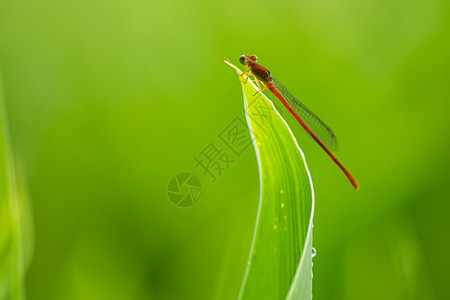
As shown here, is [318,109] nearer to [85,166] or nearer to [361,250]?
[361,250]

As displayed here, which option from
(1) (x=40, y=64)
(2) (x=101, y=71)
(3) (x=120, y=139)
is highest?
(1) (x=40, y=64)

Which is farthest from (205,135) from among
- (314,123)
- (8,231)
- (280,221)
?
Answer: (280,221)

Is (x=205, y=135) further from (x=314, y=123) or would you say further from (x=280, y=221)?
(x=280, y=221)

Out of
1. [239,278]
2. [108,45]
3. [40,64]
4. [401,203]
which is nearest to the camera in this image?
[239,278]

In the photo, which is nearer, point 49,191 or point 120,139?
point 49,191

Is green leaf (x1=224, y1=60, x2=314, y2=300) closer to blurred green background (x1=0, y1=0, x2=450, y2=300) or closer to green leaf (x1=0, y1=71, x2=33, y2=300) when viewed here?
green leaf (x1=0, y1=71, x2=33, y2=300)

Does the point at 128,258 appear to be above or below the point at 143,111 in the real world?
below

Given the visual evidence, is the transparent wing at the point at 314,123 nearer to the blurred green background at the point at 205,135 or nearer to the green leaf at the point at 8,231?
the blurred green background at the point at 205,135

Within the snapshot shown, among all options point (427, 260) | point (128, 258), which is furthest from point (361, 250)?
point (128, 258)
